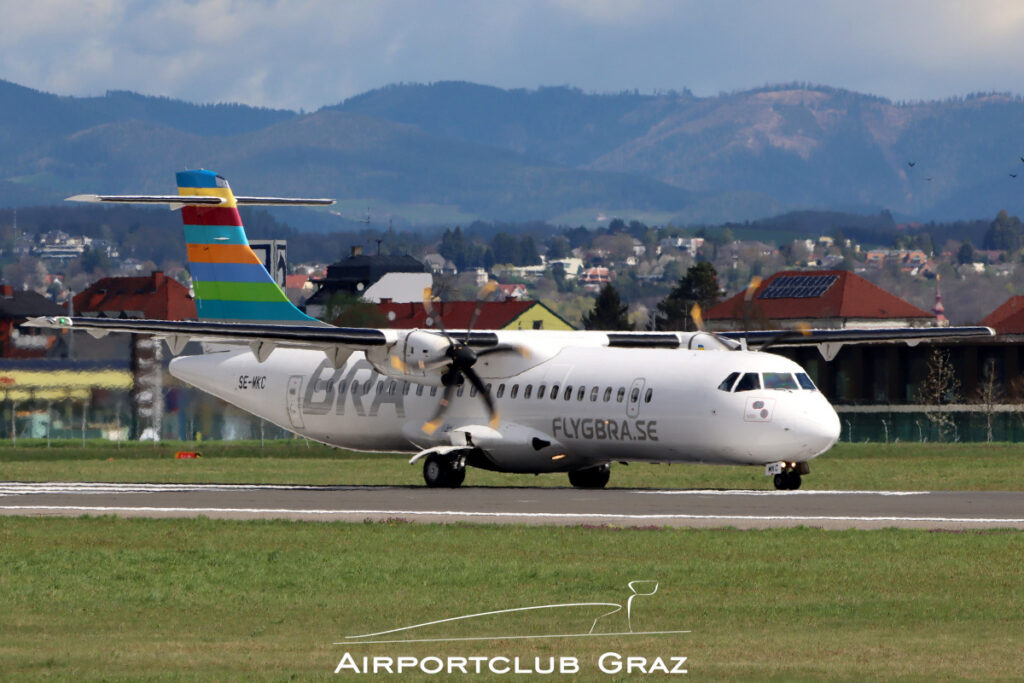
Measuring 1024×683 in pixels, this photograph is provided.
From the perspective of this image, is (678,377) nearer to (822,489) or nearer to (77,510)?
(822,489)

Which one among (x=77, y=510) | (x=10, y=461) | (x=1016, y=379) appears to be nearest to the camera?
(x=77, y=510)

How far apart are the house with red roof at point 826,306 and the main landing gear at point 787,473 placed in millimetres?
100527

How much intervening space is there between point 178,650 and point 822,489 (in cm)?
2539

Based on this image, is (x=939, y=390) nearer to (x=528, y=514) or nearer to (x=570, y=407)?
(x=570, y=407)

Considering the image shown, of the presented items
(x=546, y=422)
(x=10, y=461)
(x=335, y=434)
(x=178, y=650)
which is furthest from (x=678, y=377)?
(x=10, y=461)

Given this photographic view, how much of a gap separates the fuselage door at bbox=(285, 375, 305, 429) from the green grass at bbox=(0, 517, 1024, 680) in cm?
1502

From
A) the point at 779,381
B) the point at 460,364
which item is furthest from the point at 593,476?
the point at 779,381

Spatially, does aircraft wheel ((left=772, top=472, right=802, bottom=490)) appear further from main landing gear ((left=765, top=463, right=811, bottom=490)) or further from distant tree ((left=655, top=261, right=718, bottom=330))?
distant tree ((left=655, top=261, right=718, bottom=330))

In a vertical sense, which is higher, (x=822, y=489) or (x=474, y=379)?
(x=474, y=379)

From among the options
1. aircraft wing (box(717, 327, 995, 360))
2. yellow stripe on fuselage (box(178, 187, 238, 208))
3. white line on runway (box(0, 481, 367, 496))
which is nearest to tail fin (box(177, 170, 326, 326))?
yellow stripe on fuselage (box(178, 187, 238, 208))

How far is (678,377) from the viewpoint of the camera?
121 ft

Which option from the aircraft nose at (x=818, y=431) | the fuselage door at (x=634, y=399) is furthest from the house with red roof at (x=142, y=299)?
the aircraft nose at (x=818, y=431)

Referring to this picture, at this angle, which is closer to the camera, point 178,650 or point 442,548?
point 178,650

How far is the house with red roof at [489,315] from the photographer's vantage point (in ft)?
446
